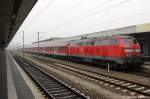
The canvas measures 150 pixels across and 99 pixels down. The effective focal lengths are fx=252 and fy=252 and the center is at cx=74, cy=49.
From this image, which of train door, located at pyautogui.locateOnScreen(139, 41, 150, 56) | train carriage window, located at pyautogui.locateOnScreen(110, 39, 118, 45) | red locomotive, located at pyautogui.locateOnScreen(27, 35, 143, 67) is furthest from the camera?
train door, located at pyautogui.locateOnScreen(139, 41, 150, 56)

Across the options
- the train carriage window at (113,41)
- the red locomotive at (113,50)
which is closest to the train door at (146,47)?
the red locomotive at (113,50)

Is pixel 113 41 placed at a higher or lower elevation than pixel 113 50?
higher

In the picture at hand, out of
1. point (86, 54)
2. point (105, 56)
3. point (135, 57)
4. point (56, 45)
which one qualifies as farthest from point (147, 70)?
point (56, 45)

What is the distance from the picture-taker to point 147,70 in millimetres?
22672

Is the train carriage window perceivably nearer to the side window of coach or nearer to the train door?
the side window of coach

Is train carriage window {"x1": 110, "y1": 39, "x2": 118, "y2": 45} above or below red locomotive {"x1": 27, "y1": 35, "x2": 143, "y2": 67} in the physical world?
above

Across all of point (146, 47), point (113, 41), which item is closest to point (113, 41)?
Answer: point (113, 41)

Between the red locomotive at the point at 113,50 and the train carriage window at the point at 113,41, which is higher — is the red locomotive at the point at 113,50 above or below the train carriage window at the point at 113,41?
below

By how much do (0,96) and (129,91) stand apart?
6.41 metres

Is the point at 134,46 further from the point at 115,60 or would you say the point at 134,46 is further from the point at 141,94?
the point at 141,94

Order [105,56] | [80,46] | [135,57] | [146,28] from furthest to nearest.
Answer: [80,46] → [146,28] → [105,56] → [135,57]

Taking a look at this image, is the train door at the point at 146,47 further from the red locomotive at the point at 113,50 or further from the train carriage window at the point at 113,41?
the train carriage window at the point at 113,41

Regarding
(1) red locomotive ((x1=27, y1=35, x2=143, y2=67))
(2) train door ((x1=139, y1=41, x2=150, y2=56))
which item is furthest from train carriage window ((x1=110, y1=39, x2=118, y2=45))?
(2) train door ((x1=139, y1=41, x2=150, y2=56))

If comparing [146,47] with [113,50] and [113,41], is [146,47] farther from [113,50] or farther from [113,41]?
[113,50]
